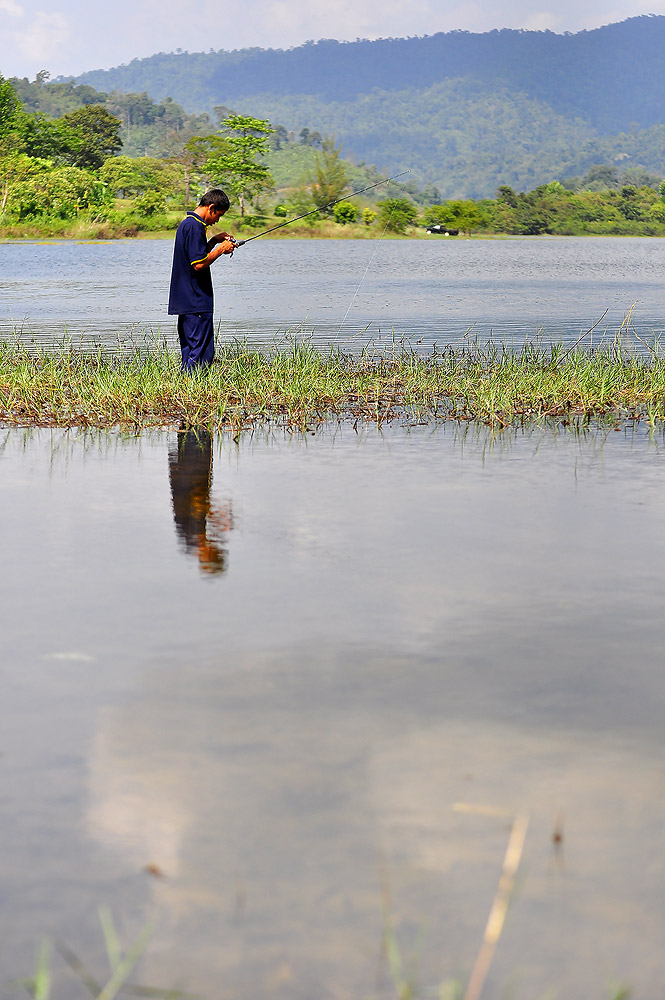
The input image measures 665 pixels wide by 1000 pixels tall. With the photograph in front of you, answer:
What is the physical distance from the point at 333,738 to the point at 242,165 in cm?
11133

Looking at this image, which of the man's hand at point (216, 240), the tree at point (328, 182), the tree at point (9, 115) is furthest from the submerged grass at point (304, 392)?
the tree at point (9, 115)

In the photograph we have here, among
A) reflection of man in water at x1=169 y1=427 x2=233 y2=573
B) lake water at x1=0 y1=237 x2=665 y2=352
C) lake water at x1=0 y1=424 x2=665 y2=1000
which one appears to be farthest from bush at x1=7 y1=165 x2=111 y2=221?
lake water at x1=0 y1=424 x2=665 y2=1000

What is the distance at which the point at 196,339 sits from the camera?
1160cm

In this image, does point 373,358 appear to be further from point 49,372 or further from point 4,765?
point 4,765

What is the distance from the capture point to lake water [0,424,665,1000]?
2828 mm

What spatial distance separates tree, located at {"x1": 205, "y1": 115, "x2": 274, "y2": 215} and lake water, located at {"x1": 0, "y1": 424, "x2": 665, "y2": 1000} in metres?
98.5

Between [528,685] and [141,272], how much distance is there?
135 feet

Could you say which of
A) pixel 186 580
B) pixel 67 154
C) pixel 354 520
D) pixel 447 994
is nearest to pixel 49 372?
pixel 354 520

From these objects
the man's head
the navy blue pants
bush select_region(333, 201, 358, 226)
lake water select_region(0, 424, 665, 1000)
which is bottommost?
lake water select_region(0, 424, 665, 1000)

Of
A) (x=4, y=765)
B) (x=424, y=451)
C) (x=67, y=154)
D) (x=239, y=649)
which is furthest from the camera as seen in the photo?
(x=67, y=154)

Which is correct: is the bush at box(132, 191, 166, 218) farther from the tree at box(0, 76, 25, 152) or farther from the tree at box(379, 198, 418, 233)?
the tree at box(0, 76, 25, 152)

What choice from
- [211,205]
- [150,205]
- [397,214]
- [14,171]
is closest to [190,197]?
[150,205]

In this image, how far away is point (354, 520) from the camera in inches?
283

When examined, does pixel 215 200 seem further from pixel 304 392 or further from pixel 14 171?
pixel 14 171
